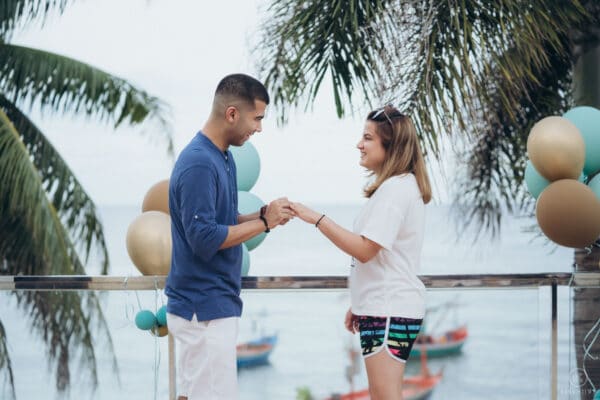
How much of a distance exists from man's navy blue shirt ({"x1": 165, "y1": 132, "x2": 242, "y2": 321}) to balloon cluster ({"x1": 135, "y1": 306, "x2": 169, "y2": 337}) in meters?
0.98

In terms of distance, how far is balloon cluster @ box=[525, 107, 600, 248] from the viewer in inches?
181

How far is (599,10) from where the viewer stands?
7.22 m

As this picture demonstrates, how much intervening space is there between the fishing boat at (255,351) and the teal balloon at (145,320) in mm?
422

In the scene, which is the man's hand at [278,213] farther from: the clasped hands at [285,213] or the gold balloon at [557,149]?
the gold balloon at [557,149]

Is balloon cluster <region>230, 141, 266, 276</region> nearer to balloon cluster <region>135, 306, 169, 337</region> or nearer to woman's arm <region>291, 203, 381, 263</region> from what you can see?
balloon cluster <region>135, 306, 169, 337</region>

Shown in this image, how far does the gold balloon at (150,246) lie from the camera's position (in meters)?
4.47

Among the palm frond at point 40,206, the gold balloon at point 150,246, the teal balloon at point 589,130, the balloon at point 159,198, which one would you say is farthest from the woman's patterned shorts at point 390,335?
the palm frond at point 40,206

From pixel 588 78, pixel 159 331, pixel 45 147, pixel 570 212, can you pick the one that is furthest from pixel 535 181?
pixel 45 147

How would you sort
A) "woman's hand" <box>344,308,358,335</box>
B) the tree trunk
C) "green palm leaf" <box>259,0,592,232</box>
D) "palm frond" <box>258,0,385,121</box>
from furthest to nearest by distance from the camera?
1. the tree trunk
2. "palm frond" <box>258,0,385,121</box>
3. "green palm leaf" <box>259,0,592,232</box>
4. "woman's hand" <box>344,308,358,335</box>

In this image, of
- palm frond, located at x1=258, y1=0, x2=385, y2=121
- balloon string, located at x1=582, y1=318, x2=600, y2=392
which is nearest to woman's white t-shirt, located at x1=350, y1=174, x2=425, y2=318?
balloon string, located at x1=582, y1=318, x2=600, y2=392

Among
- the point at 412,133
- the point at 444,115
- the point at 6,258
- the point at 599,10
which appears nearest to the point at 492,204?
the point at 599,10

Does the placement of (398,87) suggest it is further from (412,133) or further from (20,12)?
(20,12)

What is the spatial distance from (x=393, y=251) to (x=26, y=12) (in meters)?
7.81

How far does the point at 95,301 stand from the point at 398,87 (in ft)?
8.59
